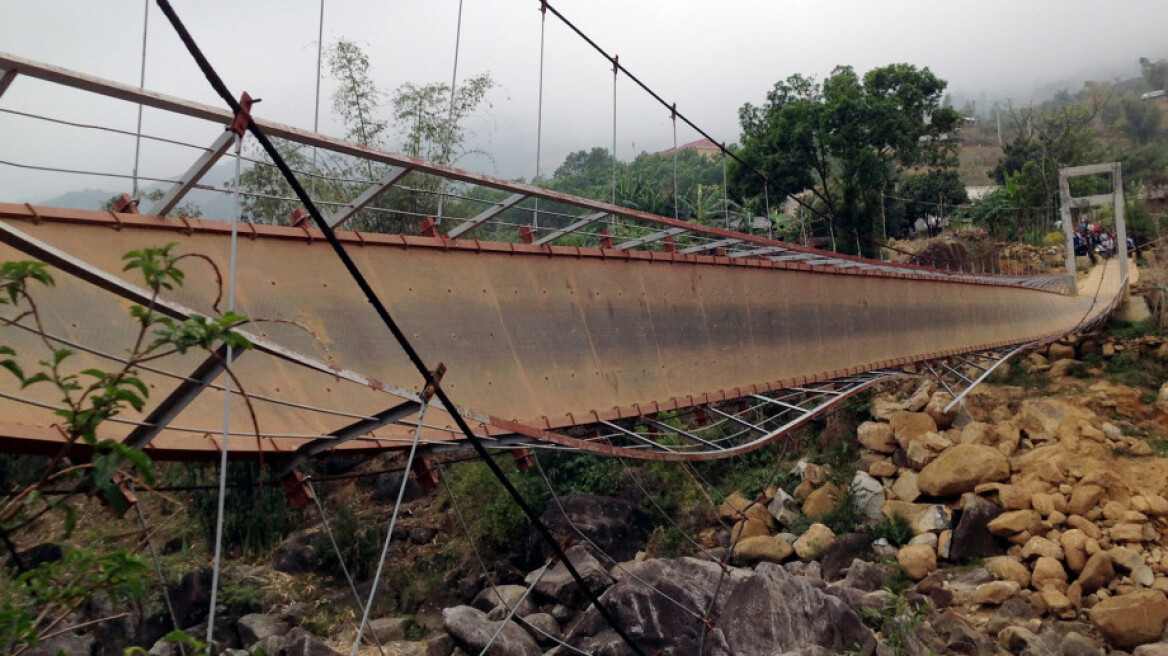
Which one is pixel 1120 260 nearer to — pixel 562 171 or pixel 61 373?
pixel 61 373

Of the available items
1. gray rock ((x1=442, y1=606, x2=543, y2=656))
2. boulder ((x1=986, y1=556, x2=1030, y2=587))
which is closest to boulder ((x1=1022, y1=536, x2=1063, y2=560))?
boulder ((x1=986, y1=556, x2=1030, y2=587))

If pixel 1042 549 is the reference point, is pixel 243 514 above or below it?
below

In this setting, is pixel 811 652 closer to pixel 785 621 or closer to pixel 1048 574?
pixel 785 621

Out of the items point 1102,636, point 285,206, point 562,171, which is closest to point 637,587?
point 1102,636

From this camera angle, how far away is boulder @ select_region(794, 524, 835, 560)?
41.8 ft

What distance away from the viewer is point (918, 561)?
11.2m

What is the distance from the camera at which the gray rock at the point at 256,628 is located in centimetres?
1353

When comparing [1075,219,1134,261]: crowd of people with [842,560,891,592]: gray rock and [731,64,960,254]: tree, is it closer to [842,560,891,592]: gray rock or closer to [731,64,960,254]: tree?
[731,64,960,254]: tree

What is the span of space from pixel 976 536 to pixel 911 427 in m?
3.10

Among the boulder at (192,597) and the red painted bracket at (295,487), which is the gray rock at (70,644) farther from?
the red painted bracket at (295,487)

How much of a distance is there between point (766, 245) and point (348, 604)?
11.3 metres

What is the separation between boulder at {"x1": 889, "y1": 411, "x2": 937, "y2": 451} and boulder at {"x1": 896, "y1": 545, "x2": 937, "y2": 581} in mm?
2799

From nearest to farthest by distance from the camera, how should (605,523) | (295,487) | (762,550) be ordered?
1. (295,487)
2. (762,550)
3. (605,523)

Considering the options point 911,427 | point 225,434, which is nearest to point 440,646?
point 911,427
